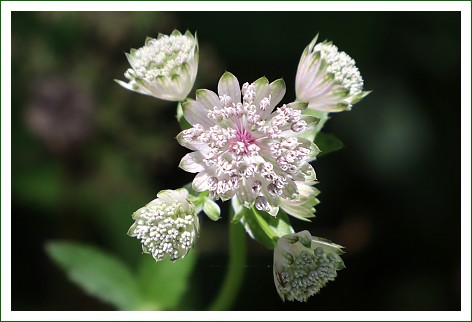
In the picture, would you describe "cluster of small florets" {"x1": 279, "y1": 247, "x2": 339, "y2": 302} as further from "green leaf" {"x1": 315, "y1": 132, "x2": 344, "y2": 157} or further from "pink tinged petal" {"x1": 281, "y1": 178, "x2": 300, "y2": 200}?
"green leaf" {"x1": 315, "y1": 132, "x2": 344, "y2": 157}

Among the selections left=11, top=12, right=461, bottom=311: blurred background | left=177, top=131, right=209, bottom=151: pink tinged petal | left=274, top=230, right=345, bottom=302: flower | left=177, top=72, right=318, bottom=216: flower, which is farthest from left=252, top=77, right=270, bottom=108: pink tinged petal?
left=11, top=12, right=461, bottom=311: blurred background

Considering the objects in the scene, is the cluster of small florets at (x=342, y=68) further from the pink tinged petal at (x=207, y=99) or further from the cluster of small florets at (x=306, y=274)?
the cluster of small florets at (x=306, y=274)

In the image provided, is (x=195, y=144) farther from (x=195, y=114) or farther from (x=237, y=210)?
(x=237, y=210)

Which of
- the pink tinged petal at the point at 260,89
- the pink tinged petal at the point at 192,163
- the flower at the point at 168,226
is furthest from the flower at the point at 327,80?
the flower at the point at 168,226

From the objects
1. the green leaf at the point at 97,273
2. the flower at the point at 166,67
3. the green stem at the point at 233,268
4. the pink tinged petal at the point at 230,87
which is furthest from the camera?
the green leaf at the point at 97,273

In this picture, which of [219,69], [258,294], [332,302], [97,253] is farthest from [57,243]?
[332,302]

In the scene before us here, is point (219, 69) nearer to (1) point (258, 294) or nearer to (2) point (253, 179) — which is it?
(1) point (258, 294)
